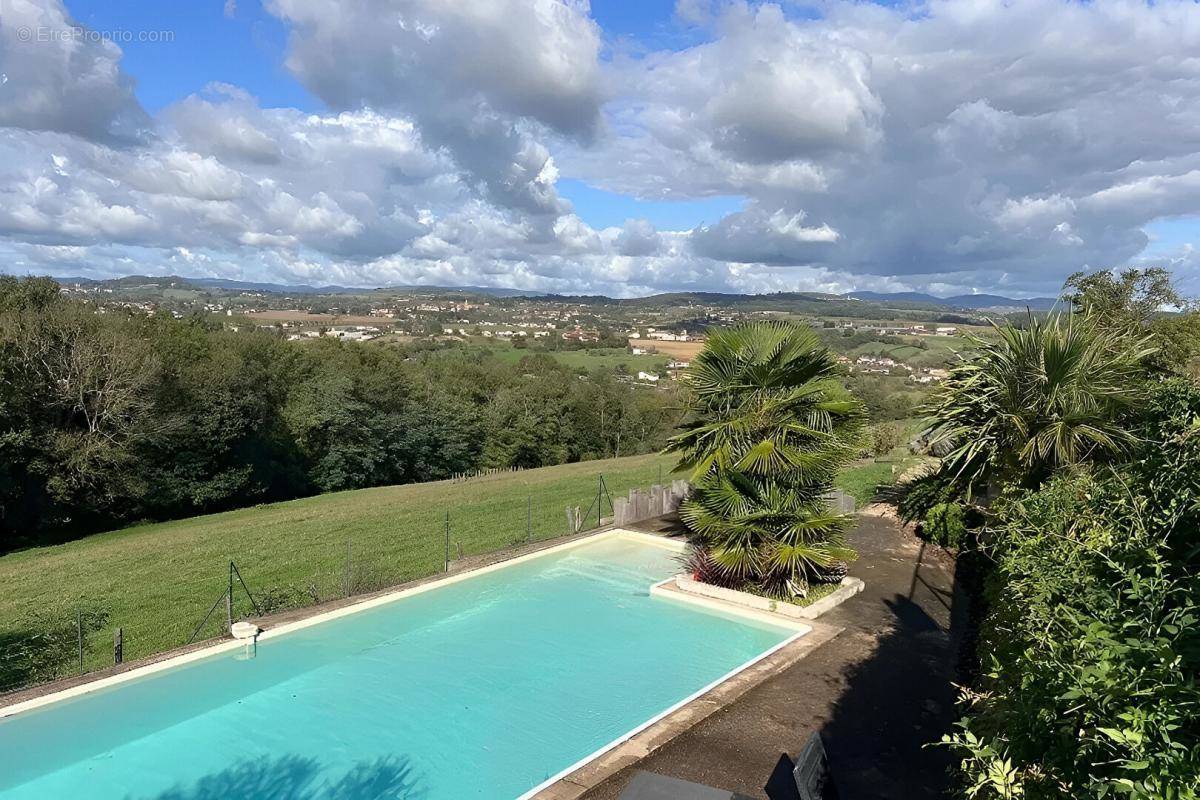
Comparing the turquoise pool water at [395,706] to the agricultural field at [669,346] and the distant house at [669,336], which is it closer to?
the agricultural field at [669,346]

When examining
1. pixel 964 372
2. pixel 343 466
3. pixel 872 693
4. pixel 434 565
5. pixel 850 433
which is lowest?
pixel 343 466

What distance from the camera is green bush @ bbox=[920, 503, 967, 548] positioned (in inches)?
577

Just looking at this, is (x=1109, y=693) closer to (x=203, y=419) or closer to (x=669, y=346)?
(x=203, y=419)

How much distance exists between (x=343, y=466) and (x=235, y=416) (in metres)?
8.03

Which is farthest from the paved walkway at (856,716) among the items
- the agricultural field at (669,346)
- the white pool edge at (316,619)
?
the agricultural field at (669,346)

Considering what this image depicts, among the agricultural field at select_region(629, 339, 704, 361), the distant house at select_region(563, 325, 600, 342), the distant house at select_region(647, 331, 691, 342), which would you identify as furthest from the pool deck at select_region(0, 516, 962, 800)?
the distant house at select_region(563, 325, 600, 342)

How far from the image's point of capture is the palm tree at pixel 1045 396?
394 inches

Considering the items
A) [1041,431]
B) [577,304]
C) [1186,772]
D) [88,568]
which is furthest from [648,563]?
[577,304]

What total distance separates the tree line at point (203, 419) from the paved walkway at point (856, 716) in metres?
26.9

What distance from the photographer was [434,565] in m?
16.2

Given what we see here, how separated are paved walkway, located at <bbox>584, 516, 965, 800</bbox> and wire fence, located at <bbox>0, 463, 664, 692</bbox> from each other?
6.77m

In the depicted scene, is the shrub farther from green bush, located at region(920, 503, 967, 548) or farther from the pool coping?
the pool coping

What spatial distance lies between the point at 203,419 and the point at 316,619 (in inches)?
943

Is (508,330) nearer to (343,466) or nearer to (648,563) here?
(343,466)
